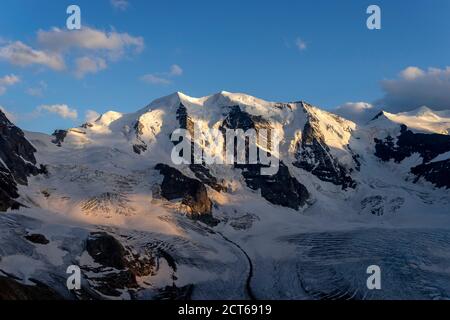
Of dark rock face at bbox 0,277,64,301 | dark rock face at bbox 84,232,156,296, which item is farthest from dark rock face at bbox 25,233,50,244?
dark rock face at bbox 0,277,64,301

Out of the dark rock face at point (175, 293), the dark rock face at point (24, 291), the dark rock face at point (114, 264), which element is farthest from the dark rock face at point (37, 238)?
the dark rock face at point (175, 293)

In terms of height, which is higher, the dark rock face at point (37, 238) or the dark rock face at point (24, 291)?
the dark rock face at point (37, 238)

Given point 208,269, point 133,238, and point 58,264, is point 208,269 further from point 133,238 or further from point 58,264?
point 58,264

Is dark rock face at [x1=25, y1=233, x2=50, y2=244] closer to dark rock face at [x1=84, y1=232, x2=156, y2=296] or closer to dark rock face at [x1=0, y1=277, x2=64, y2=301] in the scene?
dark rock face at [x1=84, y1=232, x2=156, y2=296]

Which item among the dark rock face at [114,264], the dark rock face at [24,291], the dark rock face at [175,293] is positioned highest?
the dark rock face at [114,264]

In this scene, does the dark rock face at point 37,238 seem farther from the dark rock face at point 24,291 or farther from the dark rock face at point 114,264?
the dark rock face at point 24,291

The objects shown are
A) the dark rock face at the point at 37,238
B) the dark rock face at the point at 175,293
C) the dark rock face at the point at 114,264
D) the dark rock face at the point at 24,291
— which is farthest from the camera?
the dark rock face at the point at 37,238
